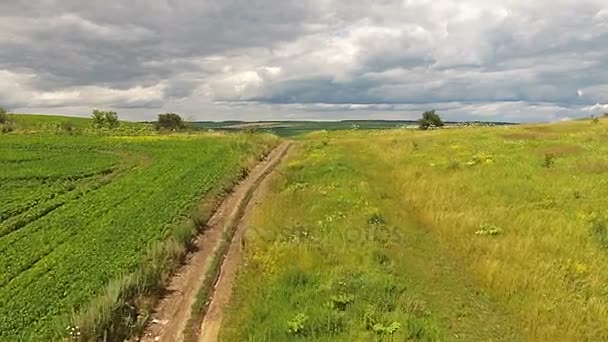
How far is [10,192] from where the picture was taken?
37.1 metres

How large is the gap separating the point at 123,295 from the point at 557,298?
1169cm

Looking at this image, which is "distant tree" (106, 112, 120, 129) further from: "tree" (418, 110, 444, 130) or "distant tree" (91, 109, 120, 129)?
"tree" (418, 110, 444, 130)

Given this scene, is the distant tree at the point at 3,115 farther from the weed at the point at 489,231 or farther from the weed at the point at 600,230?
the weed at the point at 600,230

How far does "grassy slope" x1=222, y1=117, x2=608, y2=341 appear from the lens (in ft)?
46.6

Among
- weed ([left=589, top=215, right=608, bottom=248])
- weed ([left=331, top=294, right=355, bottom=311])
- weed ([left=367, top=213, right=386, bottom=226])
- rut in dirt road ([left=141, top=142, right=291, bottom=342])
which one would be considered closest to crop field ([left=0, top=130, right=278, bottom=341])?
rut in dirt road ([left=141, top=142, right=291, bottom=342])

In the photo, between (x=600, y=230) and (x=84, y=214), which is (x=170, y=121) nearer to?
(x=84, y=214)

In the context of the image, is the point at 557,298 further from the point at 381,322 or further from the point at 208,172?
the point at 208,172

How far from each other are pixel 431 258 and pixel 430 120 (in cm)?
9018

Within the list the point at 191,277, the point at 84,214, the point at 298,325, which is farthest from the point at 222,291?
the point at 84,214

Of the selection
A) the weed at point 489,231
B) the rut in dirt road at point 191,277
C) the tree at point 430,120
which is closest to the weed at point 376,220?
the weed at point 489,231

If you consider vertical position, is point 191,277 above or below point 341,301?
below

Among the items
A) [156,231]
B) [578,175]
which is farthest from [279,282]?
[578,175]

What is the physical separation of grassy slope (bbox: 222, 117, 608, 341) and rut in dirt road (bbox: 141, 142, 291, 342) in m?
1.53

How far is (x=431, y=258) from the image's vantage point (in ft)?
64.8
